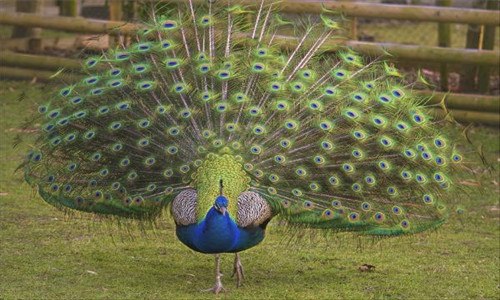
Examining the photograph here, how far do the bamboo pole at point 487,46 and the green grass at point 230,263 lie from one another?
3878 millimetres

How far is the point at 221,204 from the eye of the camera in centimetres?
648

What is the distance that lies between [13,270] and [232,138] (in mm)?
1765

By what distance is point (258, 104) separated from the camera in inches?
281

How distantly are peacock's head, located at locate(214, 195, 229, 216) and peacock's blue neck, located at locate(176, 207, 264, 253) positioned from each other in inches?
0.9

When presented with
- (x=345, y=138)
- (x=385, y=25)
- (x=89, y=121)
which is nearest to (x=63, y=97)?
(x=89, y=121)

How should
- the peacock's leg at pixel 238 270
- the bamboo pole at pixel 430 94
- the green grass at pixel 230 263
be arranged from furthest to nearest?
the bamboo pole at pixel 430 94 < the peacock's leg at pixel 238 270 < the green grass at pixel 230 263

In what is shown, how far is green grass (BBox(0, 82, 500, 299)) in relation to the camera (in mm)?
7168

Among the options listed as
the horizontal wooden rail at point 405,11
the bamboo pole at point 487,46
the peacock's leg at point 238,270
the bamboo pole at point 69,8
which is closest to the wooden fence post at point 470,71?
the bamboo pole at point 487,46

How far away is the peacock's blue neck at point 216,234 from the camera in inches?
257

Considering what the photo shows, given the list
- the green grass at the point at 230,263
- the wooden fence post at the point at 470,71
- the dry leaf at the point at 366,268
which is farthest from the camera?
the wooden fence post at the point at 470,71

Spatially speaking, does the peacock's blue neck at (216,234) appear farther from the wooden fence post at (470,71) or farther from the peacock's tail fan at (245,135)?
the wooden fence post at (470,71)

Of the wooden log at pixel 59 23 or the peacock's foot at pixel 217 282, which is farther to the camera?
the wooden log at pixel 59 23

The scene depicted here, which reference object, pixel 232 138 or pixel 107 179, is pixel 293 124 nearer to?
pixel 232 138

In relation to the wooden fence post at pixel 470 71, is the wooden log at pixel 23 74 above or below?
below
